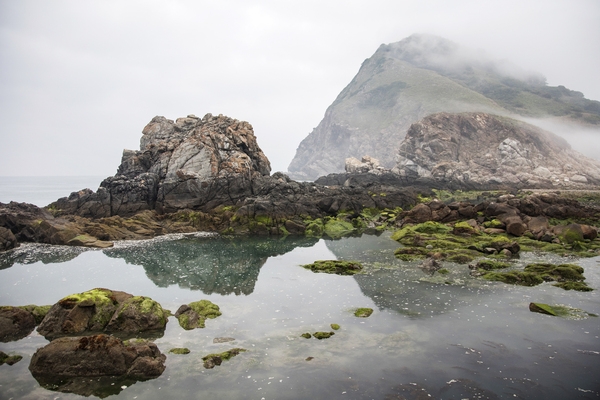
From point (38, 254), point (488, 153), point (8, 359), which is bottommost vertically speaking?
point (38, 254)

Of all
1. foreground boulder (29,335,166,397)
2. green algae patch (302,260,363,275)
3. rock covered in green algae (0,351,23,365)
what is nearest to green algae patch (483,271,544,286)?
green algae patch (302,260,363,275)

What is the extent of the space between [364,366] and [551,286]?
58.7ft

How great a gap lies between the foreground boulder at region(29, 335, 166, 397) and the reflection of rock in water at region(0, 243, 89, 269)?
84.0ft

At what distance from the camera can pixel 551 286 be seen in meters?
25.6

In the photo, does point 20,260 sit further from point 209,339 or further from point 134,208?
point 209,339

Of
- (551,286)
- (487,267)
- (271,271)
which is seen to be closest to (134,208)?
(271,271)

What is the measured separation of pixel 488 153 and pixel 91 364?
6116 inches

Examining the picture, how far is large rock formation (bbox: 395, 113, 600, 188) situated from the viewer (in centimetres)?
12862

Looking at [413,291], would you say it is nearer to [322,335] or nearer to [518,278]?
[518,278]

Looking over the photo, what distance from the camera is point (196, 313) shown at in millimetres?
22094

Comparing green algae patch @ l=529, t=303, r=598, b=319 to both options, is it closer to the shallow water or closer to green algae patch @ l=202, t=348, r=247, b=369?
the shallow water

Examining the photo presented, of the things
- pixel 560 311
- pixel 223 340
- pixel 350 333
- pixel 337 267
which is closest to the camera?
pixel 223 340

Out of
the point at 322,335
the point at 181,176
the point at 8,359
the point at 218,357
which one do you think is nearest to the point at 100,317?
the point at 8,359

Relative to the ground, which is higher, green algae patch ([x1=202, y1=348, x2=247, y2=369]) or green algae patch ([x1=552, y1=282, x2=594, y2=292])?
green algae patch ([x1=552, y1=282, x2=594, y2=292])
